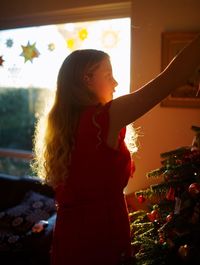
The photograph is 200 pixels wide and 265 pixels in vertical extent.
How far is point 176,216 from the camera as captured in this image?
1.01 metres

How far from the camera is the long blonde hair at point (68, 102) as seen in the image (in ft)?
3.37

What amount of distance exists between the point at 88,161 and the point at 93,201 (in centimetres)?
15

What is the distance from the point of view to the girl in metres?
0.96

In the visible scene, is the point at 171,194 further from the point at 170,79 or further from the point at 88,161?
the point at 170,79

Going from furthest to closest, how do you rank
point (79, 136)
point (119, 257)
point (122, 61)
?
point (122, 61), point (119, 257), point (79, 136)

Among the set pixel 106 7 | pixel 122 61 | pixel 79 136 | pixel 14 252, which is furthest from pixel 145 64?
pixel 14 252

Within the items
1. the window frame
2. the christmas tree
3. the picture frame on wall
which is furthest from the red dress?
the window frame

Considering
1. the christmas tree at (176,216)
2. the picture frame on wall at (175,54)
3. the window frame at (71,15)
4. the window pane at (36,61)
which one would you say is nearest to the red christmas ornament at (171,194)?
the christmas tree at (176,216)

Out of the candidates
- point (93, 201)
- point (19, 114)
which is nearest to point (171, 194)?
point (93, 201)

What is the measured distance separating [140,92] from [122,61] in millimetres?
1568

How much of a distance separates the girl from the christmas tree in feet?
0.37

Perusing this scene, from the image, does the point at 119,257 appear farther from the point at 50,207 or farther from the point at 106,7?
the point at 106,7

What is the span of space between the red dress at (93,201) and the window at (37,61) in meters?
1.37

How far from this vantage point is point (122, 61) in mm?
2352
